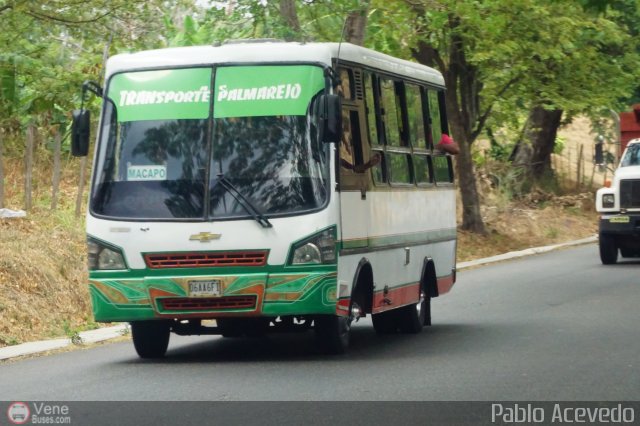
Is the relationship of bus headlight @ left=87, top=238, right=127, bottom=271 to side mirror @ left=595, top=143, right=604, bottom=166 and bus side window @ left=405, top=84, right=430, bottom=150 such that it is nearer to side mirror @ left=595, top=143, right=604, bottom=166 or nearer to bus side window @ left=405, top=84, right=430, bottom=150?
bus side window @ left=405, top=84, right=430, bottom=150

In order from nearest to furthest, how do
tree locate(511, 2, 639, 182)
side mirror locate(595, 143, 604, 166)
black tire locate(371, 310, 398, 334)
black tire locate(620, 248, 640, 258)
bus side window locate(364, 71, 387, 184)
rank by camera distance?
bus side window locate(364, 71, 387, 184) → black tire locate(371, 310, 398, 334) → side mirror locate(595, 143, 604, 166) → tree locate(511, 2, 639, 182) → black tire locate(620, 248, 640, 258)

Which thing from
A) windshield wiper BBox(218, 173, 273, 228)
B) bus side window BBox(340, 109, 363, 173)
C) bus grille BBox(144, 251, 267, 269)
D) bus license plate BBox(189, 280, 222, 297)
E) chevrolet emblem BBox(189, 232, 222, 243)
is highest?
bus side window BBox(340, 109, 363, 173)

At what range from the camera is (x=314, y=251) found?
43.9 feet

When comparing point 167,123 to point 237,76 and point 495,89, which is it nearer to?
point 237,76

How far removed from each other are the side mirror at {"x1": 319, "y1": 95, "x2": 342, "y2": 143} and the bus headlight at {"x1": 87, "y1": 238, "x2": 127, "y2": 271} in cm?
204

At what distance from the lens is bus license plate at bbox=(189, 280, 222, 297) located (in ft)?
43.7

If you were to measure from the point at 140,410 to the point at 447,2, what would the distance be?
60.4ft

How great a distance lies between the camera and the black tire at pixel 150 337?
14219mm

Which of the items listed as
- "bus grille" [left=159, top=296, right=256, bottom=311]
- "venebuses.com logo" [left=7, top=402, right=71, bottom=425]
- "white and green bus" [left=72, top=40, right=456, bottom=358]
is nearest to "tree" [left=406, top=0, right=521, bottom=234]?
"white and green bus" [left=72, top=40, right=456, bottom=358]

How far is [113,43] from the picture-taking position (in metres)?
22.1

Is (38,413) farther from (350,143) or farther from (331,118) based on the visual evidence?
(350,143)

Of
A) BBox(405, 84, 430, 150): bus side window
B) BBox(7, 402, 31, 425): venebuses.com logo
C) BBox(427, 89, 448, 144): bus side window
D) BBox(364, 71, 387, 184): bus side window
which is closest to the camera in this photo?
BBox(7, 402, 31, 425): venebuses.com logo

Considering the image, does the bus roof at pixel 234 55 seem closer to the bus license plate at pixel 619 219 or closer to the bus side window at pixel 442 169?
the bus side window at pixel 442 169

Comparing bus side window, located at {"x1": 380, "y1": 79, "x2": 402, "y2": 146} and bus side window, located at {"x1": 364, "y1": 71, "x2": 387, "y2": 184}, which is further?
bus side window, located at {"x1": 380, "y1": 79, "x2": 402, "y2": 146}
